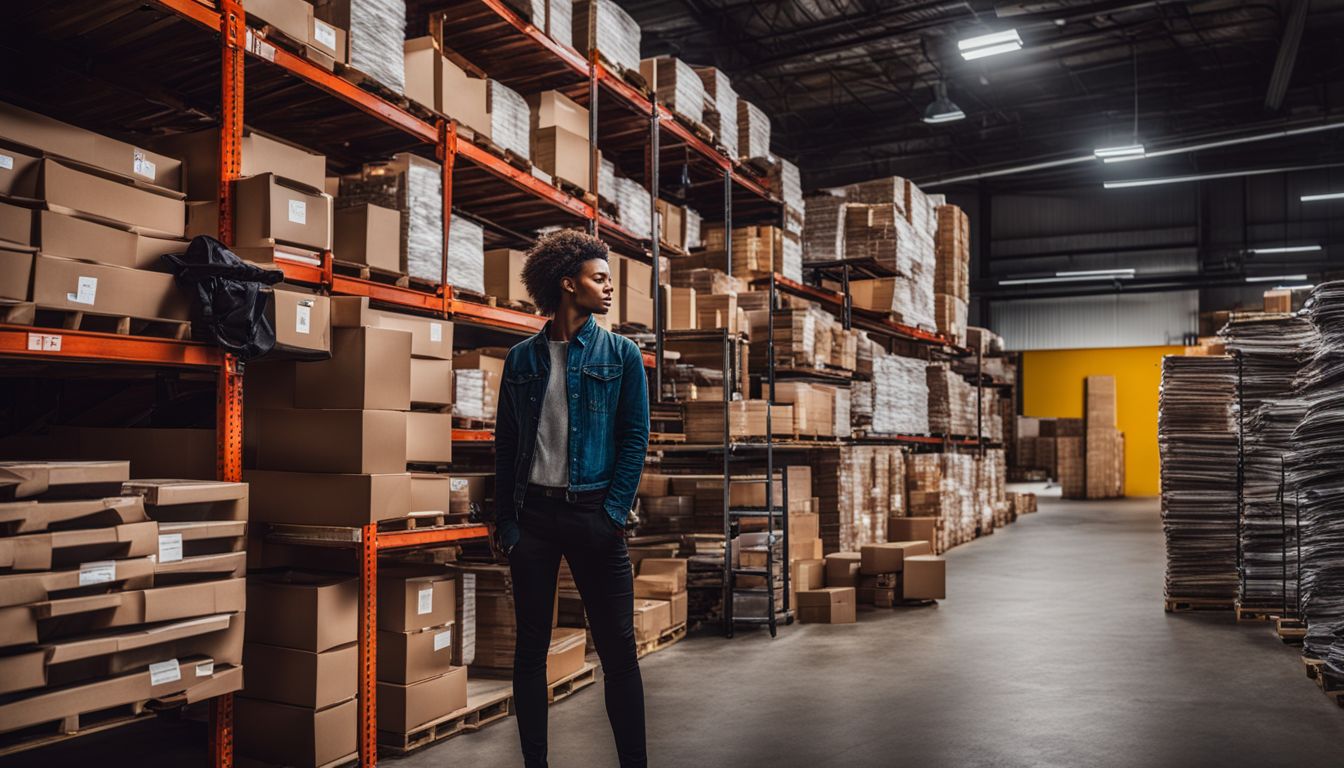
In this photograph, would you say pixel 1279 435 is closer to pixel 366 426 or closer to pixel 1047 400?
pixel 366 426

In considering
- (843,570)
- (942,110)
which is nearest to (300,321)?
(843,570)

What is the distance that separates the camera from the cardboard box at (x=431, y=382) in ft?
16.8

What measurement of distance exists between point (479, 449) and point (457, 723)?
3231 mm

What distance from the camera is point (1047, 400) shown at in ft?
91.1

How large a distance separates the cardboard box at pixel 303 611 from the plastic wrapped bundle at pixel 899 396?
8.88 metres

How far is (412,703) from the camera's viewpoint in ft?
15.4

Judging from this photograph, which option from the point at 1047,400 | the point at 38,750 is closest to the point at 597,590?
the point at 38,750

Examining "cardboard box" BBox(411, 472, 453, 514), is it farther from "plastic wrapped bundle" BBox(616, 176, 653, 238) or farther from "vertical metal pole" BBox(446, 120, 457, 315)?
"plastic wrapped bundle" BBox(616, 176, 653, 238)

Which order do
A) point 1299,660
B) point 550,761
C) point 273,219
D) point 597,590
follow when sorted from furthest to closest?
point 1299,660
point 550,761
point 273,219
point 597,590

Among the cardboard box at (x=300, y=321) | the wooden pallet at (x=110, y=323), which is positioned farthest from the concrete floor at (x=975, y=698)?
the wooden pallet at (x=110, y=323)

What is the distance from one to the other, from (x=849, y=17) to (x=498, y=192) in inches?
409

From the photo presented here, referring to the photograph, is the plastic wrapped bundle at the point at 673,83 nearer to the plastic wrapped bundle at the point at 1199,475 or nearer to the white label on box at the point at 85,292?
the plastic wrapped bundle at the point at 1199,475

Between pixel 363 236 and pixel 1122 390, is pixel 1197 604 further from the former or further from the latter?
pixel 1122 390

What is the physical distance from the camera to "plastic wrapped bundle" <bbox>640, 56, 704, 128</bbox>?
8.66 metres
